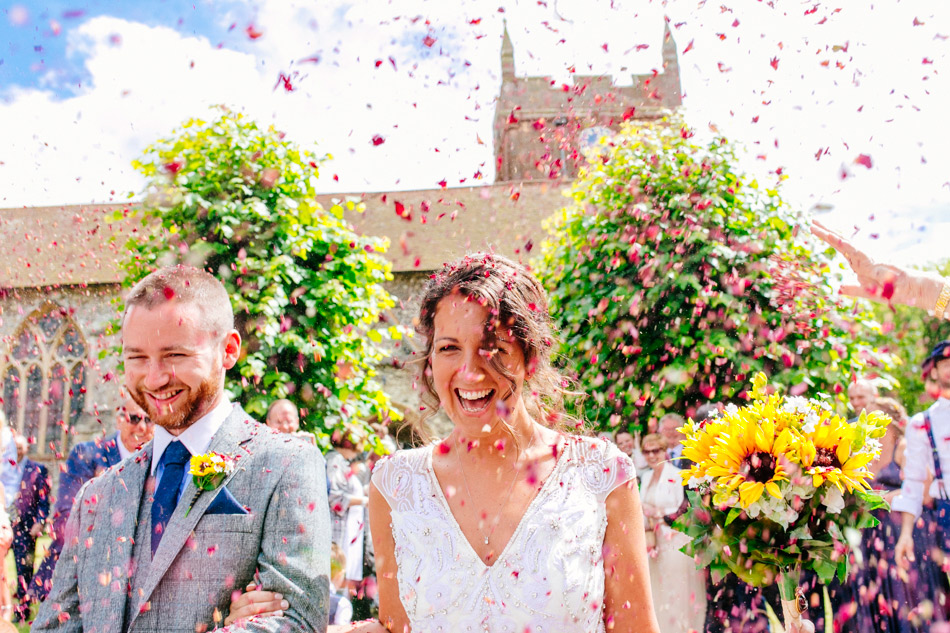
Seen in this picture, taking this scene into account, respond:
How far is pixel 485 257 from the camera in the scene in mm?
2666

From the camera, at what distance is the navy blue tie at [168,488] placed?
2.30m

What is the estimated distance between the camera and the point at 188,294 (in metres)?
2.31

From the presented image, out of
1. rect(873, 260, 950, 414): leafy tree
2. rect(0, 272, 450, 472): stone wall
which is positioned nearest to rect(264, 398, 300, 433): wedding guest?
rect(0, 272, 450, 472): stone wall

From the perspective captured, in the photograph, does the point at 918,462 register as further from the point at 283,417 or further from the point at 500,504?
the point at 283,417

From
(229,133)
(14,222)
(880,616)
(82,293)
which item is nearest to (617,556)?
(880,616)

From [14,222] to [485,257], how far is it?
2424 centimetres

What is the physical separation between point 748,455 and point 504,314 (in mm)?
1045

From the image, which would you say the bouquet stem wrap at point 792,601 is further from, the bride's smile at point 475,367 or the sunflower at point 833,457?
the bride's smile at point 475,367

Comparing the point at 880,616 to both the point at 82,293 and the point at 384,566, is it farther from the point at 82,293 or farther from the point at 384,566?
the point at 82,293

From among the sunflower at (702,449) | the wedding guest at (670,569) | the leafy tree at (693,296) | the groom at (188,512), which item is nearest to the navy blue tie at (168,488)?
the groom at (188,512)

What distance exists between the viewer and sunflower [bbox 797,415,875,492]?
2.46 metres

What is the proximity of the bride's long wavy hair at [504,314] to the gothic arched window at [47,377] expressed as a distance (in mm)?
20089

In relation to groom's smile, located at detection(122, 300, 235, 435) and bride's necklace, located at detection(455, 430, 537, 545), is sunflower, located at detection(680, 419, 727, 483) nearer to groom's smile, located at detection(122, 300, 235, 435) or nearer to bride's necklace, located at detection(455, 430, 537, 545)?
bride's necklace, located at detection(455, 430, 537, 545)

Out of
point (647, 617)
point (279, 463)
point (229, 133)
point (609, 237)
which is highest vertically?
point (229, 133)
